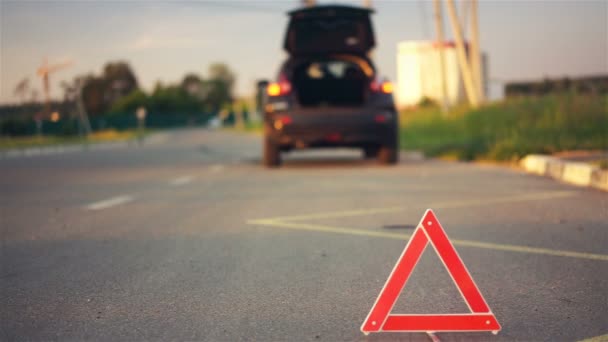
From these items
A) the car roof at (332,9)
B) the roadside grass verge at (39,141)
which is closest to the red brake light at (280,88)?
the car roof at (332,9)

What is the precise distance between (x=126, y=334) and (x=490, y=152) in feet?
42.7

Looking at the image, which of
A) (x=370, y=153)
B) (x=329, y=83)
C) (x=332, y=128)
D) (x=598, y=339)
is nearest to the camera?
(x=598, y=339)

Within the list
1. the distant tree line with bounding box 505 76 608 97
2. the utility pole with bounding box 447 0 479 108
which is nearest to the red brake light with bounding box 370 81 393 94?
the distant tree line with bounding box 505 76 608 97

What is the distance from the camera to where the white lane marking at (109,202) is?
30.0ft

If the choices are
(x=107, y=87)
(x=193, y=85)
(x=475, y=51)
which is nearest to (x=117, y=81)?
(x=107, y=87)

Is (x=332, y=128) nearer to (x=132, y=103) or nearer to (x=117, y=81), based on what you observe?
(x=132, y=103)

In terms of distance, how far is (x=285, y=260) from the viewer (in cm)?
559

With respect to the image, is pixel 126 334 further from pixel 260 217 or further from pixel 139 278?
pixel 260 217

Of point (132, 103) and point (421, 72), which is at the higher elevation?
point (421, 72)

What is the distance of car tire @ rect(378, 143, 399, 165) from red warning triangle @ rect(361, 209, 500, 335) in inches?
433

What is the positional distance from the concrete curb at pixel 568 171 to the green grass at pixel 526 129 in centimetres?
124

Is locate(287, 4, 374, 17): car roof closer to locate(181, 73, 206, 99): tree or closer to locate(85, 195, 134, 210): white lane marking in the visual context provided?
locate(85, 195, 134, 210): white lane marking

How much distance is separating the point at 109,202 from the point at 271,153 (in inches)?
219

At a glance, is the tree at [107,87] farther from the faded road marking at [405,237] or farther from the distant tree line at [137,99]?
the faded road marking at [405,237]
